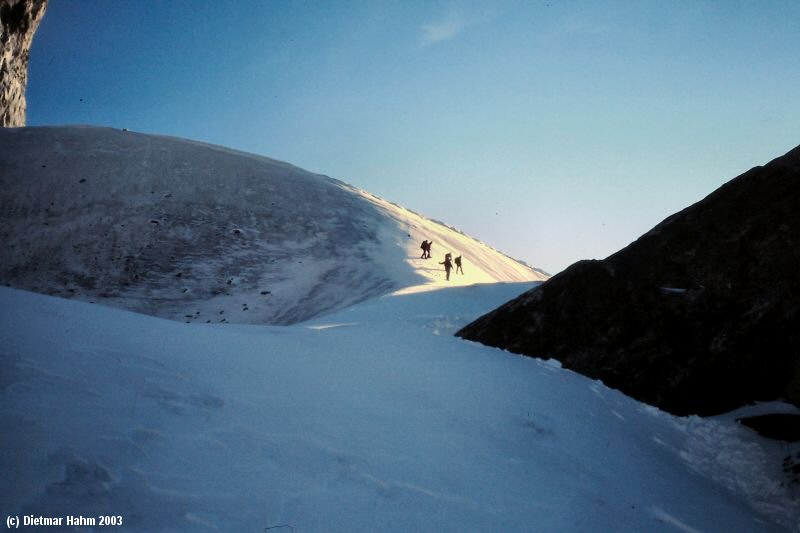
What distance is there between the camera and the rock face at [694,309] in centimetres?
643

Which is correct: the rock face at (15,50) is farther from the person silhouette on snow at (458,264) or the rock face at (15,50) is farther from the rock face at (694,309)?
the rock face at (694,309)

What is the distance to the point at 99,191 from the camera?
24.6 meters

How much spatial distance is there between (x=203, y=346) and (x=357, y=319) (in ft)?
18.5

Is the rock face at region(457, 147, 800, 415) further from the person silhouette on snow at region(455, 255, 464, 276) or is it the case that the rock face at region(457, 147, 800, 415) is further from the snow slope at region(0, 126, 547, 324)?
the person silhouette on snow at region(455, 255, 464, 276)

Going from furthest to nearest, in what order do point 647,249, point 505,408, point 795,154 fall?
point 647,249, point 795,154, point 505,408

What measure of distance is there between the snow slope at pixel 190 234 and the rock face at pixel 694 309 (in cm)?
1047

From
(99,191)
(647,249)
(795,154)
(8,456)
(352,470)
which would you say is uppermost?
(99,191)

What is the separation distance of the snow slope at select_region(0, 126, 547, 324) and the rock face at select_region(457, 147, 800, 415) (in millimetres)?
10465

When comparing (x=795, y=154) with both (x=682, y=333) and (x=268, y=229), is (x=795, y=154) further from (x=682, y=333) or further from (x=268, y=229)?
(x=268, y=229)

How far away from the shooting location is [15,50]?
37.4 meters

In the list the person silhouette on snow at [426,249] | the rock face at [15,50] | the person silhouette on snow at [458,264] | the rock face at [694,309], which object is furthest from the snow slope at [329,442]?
the rock face at [15,50]

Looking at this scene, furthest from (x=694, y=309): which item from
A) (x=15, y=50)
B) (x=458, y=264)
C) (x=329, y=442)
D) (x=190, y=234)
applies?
(x=15, y=50)

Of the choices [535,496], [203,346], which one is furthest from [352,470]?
[203,346]

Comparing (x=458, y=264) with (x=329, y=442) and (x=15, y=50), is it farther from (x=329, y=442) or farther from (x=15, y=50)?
(x=15, y=50)
